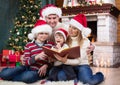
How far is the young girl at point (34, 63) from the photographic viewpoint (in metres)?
2.69

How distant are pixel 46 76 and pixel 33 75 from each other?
0.26 meters

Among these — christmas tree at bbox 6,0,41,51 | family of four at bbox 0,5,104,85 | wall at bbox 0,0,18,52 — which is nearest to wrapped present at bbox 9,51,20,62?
christmas tree at bbox 6,0,41,51

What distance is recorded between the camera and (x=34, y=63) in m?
2.77

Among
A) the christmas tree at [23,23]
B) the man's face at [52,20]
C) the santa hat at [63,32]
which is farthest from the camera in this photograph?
the christmas tree at [23,23]

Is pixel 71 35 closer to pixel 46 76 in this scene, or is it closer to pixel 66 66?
pixel 66 66

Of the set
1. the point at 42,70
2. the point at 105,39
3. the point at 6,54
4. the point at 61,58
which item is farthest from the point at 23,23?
the point at 61,58

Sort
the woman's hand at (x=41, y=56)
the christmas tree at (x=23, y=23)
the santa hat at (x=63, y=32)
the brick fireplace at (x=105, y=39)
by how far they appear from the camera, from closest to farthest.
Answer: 1. the woman's hand at (x=41, y=56)
2. the santa hat at (x=63, y=32)
3. the christmas tree at (x=23, y=23)
4. the brick fireplace at (x=105, y=39)

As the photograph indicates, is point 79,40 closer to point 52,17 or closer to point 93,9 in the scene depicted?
point 52,17

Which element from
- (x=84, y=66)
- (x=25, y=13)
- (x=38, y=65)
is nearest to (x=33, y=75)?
(x=38, y=65)

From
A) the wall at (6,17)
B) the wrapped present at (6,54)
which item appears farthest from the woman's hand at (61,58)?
the wall at (6,17)

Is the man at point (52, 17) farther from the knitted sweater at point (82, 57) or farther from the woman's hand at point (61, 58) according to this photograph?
the woman's hand at point (61, 58)

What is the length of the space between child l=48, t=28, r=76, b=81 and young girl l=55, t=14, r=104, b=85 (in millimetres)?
75

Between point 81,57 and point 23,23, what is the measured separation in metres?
2.81

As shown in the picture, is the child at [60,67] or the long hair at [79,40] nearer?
the child at [60,67]
